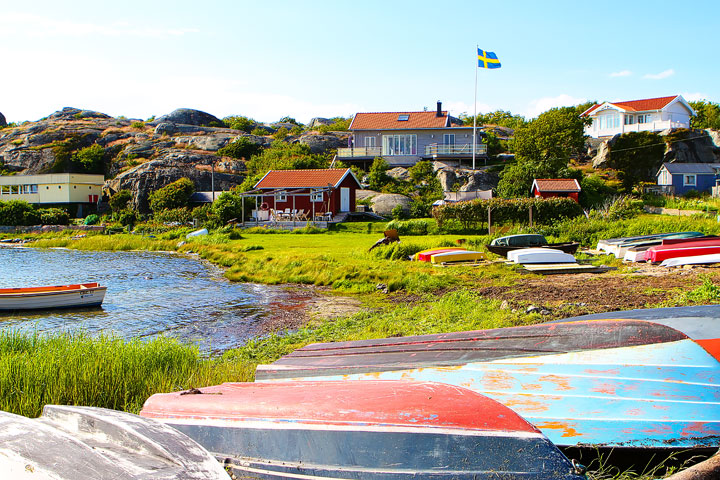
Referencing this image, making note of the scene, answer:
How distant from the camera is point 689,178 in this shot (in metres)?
46.4

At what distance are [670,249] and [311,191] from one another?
29358mm

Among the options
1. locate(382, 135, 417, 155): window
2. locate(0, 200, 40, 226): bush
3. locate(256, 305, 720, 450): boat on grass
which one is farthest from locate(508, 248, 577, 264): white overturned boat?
→ locate(0, 200, 40, 226): bush

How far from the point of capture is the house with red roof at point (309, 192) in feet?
142

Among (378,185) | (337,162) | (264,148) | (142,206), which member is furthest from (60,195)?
(378,185)

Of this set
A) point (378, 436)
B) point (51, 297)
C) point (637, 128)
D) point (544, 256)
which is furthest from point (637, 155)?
point (378, 436)

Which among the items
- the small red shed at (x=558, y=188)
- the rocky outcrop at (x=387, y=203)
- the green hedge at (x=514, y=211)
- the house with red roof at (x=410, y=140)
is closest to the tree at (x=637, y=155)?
the small red shed at (x=558, y=188)

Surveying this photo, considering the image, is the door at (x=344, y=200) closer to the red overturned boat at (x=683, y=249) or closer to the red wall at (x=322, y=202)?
the red wall at (x=322, y=202)

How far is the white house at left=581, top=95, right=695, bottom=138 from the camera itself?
5859cm

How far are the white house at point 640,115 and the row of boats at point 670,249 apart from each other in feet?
139

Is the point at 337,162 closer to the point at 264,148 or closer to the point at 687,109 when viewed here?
the point at 264,148

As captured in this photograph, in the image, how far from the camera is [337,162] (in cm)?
5491

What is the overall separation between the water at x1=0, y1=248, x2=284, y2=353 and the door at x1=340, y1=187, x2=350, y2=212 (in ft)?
57.2

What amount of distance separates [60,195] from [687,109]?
6540 centimetres

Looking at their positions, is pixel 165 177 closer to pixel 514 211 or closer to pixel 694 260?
pixel 514 211
